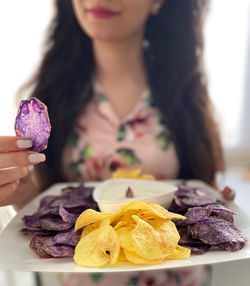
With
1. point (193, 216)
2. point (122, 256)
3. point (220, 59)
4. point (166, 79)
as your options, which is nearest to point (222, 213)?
point (193, 216)

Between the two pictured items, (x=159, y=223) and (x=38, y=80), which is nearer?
(x=159, y=223)

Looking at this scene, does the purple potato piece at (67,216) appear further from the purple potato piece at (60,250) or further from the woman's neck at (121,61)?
the woman's neck at (121,61)

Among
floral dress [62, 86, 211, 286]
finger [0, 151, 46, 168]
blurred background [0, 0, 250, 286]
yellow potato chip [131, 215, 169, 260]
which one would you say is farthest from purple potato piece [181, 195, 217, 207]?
blurred background [0, 0, 250, 286]

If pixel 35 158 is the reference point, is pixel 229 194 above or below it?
below

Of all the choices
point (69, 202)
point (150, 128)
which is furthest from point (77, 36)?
point (69, 202)

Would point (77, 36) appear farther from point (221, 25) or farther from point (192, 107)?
point (221, 25)

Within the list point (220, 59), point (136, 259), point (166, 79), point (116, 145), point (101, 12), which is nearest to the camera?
point (136, 259)

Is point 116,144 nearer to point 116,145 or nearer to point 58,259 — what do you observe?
point 116,145
